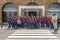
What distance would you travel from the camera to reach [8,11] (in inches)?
1596

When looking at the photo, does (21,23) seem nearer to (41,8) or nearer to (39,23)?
(39,23)

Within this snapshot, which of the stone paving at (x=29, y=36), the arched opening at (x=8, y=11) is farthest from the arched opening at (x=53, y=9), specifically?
the stone paving at (x=29, y=36)

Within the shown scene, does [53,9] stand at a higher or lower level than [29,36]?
higher

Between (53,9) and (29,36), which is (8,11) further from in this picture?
(29,36)

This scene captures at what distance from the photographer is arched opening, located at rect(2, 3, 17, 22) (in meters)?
40.7

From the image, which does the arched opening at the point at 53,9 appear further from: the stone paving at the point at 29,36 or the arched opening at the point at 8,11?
the stone paving at the point at 29,36

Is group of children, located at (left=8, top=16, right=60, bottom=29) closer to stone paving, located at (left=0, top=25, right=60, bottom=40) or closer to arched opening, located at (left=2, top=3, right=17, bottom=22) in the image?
stone paving, located at (left=0, top=25, right=60, bottom=40)

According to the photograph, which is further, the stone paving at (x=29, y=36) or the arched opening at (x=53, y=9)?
the arched opening at (x=53, y=9)

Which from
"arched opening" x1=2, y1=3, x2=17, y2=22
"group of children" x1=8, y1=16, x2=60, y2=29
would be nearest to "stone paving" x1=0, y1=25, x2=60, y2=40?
"group of children" x1=8, y1=16, x2=60, y2=29

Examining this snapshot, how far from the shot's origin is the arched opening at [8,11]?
133 ft

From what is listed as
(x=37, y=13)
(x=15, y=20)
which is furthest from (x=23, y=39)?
(x=37, y=13)

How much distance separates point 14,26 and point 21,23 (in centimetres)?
102

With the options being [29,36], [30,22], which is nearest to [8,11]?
[30,22]

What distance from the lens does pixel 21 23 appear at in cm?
3014
